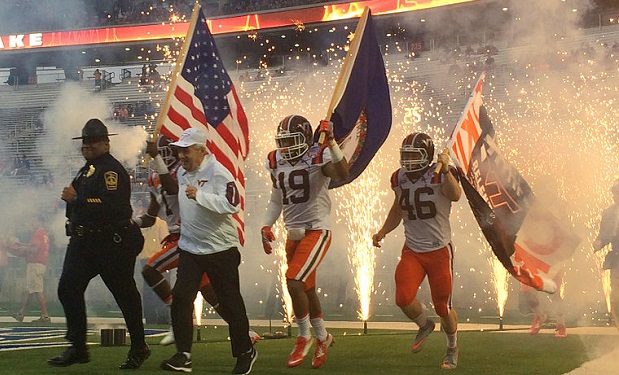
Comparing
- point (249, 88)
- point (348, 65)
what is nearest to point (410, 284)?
point (348, 65)

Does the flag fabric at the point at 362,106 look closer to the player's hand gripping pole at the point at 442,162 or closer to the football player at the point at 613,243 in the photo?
the player's hand gripping pole at the point at 442,162

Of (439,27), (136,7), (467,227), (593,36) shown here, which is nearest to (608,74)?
(593,36)

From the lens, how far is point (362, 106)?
28.6ft

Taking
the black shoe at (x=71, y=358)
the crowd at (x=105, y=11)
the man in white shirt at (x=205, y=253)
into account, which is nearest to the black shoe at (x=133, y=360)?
the black shoe at (x=71, y=358)

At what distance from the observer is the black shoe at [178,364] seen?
6.70 metres

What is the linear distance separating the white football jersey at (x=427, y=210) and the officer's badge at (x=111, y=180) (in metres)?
2.38

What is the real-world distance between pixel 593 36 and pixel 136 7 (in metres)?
17.8

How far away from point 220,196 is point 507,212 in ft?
9.32

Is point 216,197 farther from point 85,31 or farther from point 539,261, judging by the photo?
point 85,31

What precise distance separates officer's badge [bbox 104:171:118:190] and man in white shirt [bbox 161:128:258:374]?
468 mm

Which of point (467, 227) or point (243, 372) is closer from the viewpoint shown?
point (243, 372)

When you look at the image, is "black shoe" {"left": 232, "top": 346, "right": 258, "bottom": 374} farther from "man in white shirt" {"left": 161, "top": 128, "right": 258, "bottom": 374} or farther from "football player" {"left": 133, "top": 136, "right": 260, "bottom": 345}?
"football player" {"left": 133, "top": 136, "right": 260, "bottom": 345}

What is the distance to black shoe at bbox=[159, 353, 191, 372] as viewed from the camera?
6.70 metres

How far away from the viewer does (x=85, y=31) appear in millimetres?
35312
